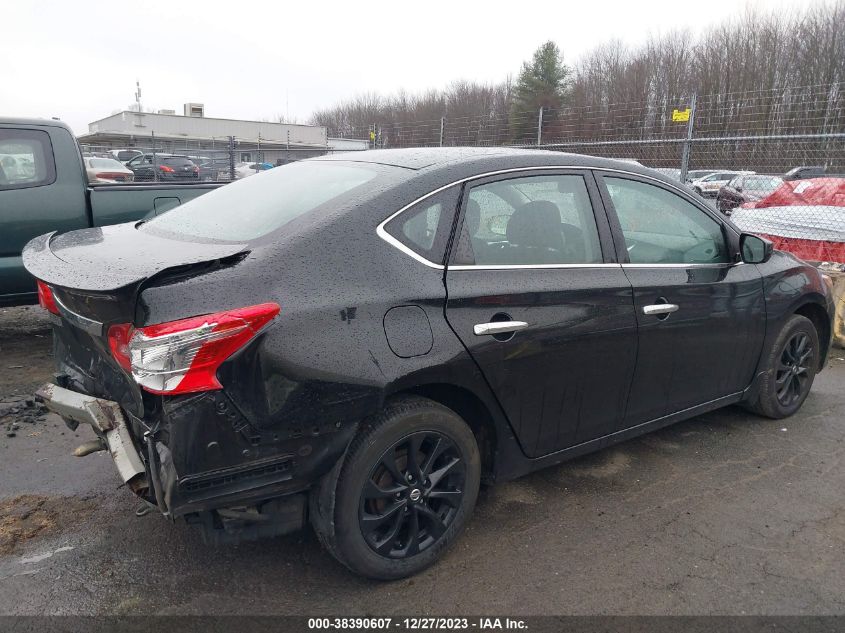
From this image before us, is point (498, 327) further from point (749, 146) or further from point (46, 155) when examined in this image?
point (749, 146)

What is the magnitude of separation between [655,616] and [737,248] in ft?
7.22

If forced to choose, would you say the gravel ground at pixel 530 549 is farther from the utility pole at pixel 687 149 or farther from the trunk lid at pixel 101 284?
the utility pole at pixel 687 149

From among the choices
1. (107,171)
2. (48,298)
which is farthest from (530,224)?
(107,171)

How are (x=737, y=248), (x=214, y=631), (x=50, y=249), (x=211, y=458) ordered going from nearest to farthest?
(x=211, y=458)
(x=214, y=631)
(x=50, y=249)
(x=737, y=248)

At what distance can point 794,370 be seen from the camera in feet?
14.5

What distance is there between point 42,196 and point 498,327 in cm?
453

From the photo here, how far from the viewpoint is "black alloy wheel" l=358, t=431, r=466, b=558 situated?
101 inches

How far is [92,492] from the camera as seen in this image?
132 inches

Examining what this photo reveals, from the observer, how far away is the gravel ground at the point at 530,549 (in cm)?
258

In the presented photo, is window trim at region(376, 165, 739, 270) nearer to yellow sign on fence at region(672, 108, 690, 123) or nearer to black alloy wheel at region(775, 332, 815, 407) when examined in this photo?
black alloy wheel at region(775, 332, 815, 407)

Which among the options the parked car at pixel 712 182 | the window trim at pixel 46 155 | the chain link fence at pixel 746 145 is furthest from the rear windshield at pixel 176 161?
the window trim at pixel 46 155

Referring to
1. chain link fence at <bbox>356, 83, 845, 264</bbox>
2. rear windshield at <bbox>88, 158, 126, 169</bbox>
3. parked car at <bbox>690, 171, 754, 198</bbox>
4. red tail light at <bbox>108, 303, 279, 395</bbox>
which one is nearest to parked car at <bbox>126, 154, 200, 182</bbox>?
rear windshield at <bbox>88, 158, 126, 169</bbox>

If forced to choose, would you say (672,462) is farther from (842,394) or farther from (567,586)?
(842,394)

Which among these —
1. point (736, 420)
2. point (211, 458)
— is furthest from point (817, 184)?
point (211, 458)
